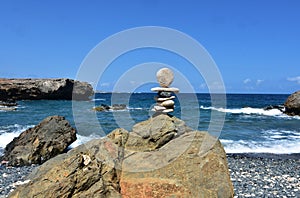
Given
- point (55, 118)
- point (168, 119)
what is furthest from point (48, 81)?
point (168, 119)

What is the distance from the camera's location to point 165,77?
8.95m

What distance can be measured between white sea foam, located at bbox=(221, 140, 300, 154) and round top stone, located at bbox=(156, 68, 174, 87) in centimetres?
723

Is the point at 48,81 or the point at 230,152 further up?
the point at 48,81

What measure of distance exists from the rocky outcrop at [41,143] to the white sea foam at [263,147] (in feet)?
25.3

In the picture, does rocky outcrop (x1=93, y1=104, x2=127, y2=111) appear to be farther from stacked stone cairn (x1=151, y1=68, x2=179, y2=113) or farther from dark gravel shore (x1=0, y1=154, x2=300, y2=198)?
stacked stone cairn (x1=151, y1=68, x2=179, y2=113)

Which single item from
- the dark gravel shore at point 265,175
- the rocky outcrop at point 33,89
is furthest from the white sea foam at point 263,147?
the rocky outcrop at point 33,89

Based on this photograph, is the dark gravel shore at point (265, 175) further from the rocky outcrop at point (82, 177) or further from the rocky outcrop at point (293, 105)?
the rocky outcrop at point (293, 105)

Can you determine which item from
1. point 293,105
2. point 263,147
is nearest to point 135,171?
point 263,147

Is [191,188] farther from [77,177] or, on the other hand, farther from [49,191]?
[49,191]

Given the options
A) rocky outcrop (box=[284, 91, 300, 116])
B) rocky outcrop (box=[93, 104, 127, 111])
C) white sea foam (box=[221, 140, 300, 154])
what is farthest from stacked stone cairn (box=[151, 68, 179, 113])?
rocky outcrop (box=[284, 91, 300, 116])

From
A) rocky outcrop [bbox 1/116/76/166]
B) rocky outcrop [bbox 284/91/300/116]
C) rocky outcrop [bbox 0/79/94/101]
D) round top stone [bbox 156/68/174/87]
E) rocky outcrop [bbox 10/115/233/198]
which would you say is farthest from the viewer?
rocky outcrop [bbox 0/79/94/101]

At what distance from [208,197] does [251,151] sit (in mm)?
10402

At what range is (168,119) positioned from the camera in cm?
722

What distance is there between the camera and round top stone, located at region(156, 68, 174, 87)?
882cm
